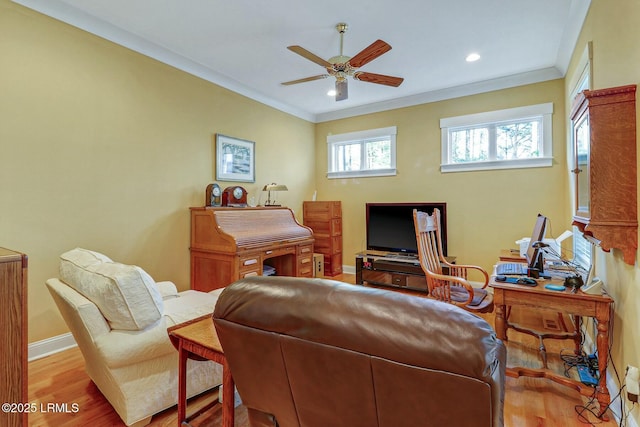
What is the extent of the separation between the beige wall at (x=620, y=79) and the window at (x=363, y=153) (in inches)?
111

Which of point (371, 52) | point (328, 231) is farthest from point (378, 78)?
point (328, 231)

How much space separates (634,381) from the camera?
1.43 m

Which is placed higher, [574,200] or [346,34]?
[346,34]

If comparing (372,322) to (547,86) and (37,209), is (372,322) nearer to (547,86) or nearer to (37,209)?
(37,209)

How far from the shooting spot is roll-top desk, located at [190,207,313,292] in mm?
3188

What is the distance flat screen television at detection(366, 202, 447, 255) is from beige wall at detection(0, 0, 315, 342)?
8.07ft

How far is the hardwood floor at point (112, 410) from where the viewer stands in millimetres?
1671


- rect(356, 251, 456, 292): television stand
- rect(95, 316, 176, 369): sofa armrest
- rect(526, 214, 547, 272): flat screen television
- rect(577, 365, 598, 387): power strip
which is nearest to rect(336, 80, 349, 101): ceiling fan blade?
rect(526, 214, 547, 272): flat screen television

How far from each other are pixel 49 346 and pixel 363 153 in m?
4.56

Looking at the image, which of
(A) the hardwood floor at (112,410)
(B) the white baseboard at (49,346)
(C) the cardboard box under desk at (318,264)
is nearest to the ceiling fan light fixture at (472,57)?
(A) the hardwood floor at (112,410)

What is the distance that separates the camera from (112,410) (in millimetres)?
1753

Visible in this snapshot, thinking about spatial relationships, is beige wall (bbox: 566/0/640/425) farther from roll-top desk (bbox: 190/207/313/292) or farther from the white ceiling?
roll-top desk (bbox: 190/207/313/292)

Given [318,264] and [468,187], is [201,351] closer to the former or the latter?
[318,264]

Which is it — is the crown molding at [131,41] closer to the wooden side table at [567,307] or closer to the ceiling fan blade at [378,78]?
the ceiling fan blade at [378,78]
